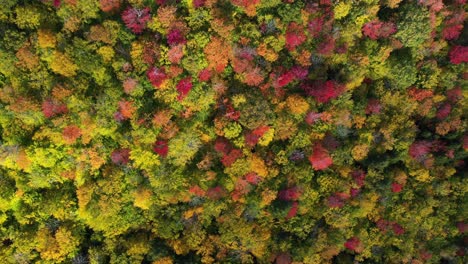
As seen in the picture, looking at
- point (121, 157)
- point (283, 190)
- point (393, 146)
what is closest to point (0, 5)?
point (121, 157)

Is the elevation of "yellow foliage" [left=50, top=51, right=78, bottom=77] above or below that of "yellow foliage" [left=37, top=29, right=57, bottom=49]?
below

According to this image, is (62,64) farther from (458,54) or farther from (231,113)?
(458,54)

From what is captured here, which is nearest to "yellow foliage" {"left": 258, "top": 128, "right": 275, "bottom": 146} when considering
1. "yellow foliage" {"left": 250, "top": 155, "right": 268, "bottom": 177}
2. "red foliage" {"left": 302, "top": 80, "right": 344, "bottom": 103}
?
"yellow foliage" {"left": 250, "top": 155, "right": 268, "bottom": 177}

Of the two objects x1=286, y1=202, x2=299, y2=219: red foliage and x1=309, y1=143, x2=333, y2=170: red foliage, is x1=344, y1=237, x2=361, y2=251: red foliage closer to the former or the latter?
x1=286, y1=202, x2=299, y2=219: red foliage

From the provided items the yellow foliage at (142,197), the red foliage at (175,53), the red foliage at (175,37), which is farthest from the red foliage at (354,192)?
the red foliage at (175,37)

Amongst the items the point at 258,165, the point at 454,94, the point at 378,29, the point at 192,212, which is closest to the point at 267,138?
the point at 258,165

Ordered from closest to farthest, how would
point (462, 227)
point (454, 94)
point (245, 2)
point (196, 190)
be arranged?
point (245, 2), point (196, 190), point (454, 94), point (462, 227)

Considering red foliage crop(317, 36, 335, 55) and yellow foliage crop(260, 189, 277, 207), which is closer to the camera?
red foliage crop(317, 36, 335, 55)

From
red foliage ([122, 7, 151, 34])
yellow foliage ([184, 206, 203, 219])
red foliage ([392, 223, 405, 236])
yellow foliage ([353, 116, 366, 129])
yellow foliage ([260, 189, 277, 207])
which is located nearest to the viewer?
red foliage ([122, 7, 151, 34])
